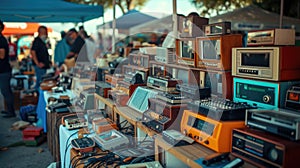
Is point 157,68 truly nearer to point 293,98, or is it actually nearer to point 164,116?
point 164,116

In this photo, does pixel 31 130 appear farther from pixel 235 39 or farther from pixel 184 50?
pixel 235 39

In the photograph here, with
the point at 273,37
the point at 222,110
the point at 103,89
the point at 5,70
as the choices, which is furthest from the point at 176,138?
the point at 5,70

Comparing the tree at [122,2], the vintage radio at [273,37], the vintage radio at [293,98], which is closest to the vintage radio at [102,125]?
the vintage radio at [273,37]

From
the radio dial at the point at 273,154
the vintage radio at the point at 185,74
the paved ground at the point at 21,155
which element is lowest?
the paved ground at the point at 21,155

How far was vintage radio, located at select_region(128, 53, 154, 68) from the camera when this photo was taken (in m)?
3.20

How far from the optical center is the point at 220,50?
6.79 feet

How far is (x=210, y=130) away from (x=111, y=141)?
0.95 m

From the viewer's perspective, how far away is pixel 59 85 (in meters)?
5.17

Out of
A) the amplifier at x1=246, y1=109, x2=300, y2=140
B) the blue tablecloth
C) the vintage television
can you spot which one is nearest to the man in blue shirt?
the blue tablecloth

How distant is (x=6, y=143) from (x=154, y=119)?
330 cm

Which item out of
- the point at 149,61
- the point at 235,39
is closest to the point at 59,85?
the point at 149,61

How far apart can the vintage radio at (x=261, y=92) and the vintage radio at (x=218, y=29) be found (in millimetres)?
351

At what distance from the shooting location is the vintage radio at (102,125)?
2.68m

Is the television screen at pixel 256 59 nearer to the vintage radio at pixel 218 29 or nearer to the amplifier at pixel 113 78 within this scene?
the vintage radio at pixel 218 29
